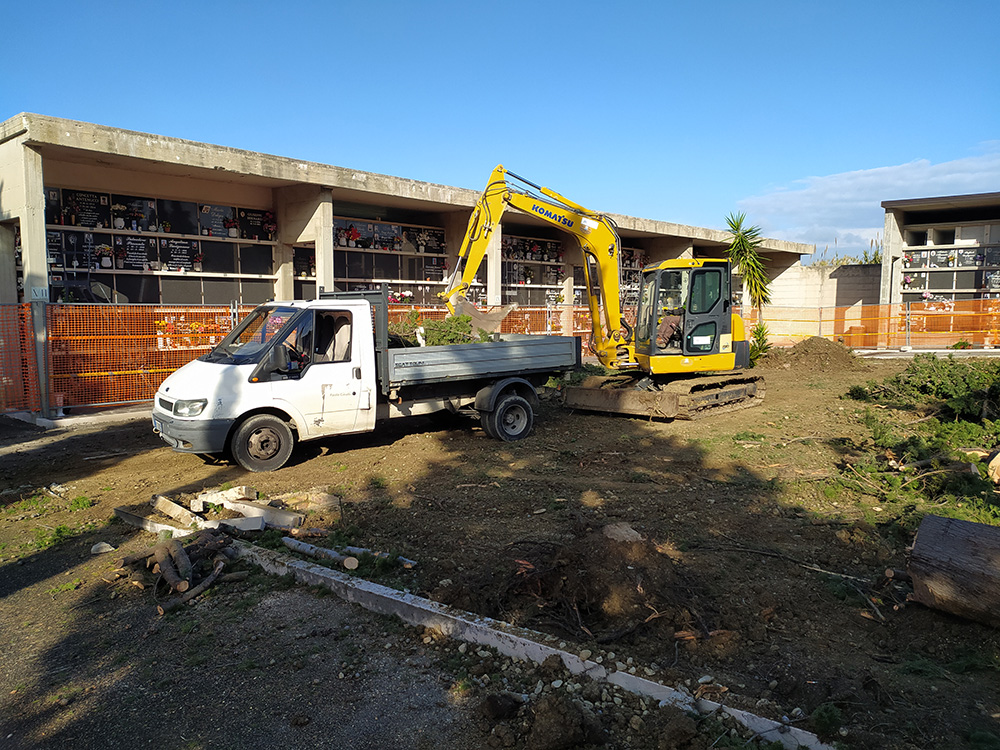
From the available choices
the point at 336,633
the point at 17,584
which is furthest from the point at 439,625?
the point at 17,584

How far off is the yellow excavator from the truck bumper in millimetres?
4938

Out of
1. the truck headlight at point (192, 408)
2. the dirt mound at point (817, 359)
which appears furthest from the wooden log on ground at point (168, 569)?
the dirt mound at point (817, 359)

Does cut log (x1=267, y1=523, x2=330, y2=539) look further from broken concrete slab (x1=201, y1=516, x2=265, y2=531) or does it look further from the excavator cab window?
the excavator cab window

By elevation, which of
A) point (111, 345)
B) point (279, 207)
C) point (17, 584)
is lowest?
point (17, 584)

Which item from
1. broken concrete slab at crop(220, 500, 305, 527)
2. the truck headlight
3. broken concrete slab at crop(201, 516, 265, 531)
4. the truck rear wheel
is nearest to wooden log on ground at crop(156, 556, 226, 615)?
broken concrete slab at crop(201, 516, 265, 531)

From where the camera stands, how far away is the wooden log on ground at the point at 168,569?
16.7 feet

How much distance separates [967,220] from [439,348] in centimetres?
2678

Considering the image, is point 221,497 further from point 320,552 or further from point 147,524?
point 320,552

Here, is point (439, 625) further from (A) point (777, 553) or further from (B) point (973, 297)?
(B) point (973, 297)

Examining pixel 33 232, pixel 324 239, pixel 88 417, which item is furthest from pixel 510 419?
pixel 33 232

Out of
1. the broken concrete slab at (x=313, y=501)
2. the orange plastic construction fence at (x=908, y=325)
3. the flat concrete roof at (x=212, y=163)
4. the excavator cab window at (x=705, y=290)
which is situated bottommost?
the broken concrete slab at (x=313, y=501)

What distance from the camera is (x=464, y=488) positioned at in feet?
25.2

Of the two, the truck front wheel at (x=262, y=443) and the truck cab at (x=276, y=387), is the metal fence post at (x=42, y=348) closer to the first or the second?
the truck cab at (x=276, y=387)

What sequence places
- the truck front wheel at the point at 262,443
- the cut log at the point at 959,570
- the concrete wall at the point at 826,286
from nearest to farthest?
the cut log at the point at 959,570
the truck front wheel at the point at 262,443
the concrete wall at the point at 826,286
